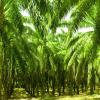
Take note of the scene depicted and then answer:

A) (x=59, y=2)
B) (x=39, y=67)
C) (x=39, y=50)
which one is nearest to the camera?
(x=59, y=2)

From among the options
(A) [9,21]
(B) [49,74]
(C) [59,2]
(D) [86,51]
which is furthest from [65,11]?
(B) [49,74]

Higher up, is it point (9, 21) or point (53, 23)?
point (9, 21)

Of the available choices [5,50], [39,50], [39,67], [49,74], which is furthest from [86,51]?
[49,74]

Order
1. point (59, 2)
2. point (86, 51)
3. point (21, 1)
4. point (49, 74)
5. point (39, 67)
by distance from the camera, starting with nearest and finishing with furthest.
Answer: point (59, 2), point (21, 1), point (86, 51), point (39, 67), point (49, 74)

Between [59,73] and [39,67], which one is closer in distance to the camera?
[39,67]

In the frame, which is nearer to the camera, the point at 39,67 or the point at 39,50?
the point at 39,50

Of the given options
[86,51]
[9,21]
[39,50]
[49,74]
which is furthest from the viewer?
[49,74]

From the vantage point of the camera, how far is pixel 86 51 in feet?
80.2

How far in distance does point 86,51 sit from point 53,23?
10.7 meters

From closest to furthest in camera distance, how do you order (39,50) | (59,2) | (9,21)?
(59,2)
(9,21)
(39,50)

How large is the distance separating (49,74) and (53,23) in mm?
27298

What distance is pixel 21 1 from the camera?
15.5 meters

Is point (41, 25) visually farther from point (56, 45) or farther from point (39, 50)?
point (56, 45)

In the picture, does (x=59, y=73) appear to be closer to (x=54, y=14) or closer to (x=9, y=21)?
(x=9, y=21)
